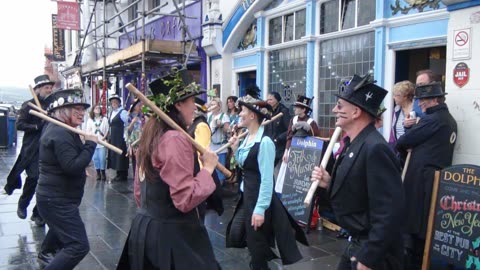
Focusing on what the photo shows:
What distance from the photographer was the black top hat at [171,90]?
10.3 ft

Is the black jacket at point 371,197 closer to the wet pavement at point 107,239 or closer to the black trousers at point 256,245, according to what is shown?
the black trousers at point 256,245

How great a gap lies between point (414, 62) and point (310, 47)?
231 centimetres

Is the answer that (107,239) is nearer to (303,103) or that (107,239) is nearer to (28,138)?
(28,138)

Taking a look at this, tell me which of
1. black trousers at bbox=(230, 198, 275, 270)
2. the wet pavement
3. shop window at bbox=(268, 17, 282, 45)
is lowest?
the wet pavement

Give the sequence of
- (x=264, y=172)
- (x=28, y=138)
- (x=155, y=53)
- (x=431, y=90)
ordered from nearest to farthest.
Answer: (x=264, y=172), (x=431, y=90), (x=28, y=138), (x=155, y=53)

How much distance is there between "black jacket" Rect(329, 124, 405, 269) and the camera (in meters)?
2.72

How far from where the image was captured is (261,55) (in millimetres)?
10578

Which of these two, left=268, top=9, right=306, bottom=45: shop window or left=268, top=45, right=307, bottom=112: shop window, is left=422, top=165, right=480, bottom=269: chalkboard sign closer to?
left=268, top=45, right=307, bottom=112: shop window

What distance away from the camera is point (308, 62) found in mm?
9125

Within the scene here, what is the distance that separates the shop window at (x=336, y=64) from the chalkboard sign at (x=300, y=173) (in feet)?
5.41

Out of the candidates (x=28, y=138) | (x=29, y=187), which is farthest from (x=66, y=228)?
(x=28, y=138)

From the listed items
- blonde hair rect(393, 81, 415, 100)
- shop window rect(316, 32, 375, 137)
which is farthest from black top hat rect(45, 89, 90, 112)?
shop window rect(316, 32, 375, 137)

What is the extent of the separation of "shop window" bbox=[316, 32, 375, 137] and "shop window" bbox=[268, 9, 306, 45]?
2.65 feet

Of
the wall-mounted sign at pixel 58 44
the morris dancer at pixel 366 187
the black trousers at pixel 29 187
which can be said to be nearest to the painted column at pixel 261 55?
the black trousers at pixel 29 187
